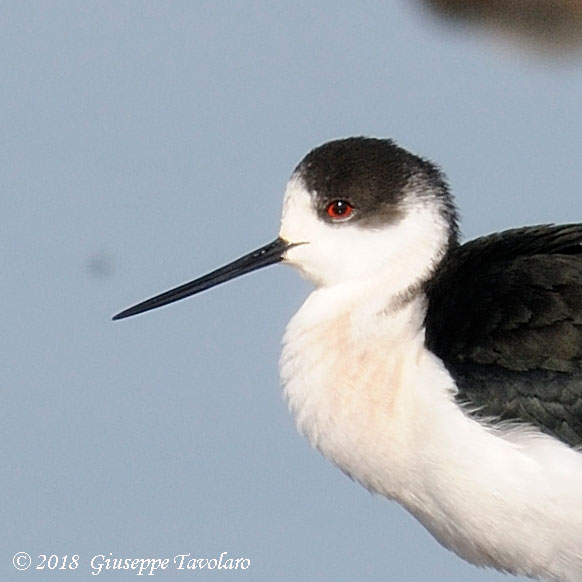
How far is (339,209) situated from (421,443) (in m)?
0.61

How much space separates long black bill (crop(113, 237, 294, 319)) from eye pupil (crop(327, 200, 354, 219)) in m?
0.13

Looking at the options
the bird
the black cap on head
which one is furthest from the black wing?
the black cap on head

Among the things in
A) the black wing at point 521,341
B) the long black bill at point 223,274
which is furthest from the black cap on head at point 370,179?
the black wing at point 521,341

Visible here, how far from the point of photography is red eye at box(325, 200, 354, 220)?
157 inches

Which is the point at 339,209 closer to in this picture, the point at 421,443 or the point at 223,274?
the point at 223,274

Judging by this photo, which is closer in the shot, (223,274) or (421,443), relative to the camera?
(421,443)

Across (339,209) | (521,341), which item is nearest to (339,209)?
(339,209)

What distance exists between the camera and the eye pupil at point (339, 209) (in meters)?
3.98

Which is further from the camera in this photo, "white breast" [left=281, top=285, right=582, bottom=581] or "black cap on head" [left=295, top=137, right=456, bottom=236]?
"black cap on head" [left=295, top=137, right=456, bottom=236]

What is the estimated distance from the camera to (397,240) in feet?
13.0

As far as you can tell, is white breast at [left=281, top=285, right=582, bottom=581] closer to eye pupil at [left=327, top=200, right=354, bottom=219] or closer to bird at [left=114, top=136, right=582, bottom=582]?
bird at [left=114, top=136, right=582, bottom=582]

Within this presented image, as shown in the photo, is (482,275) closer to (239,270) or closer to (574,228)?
(574,228)

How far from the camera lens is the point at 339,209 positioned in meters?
3.99

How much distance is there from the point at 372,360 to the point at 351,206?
15.3 inches
